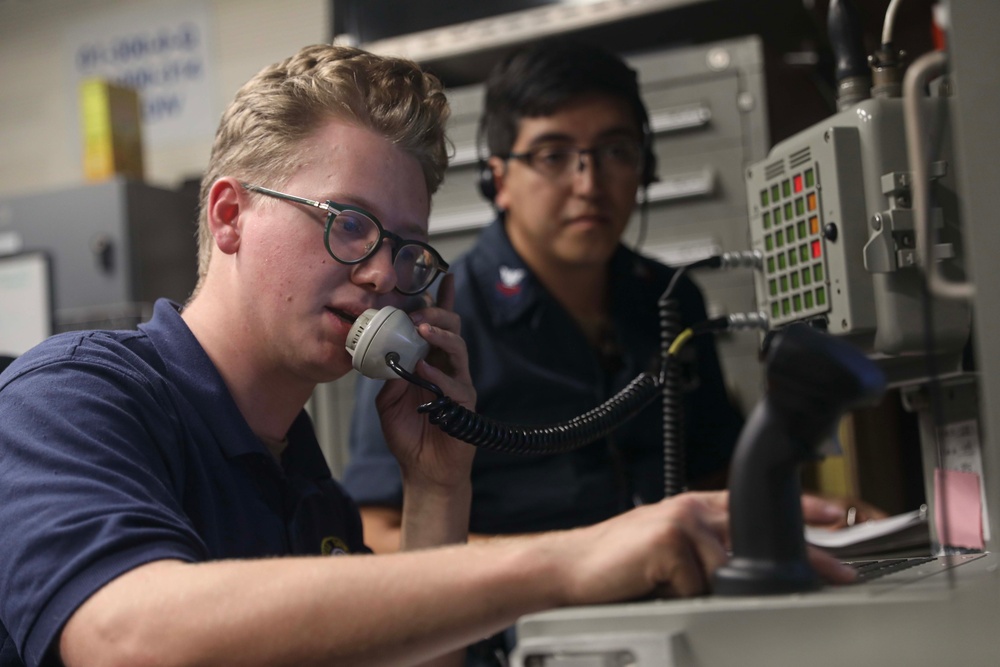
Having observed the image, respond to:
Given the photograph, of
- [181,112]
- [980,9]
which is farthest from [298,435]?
[181,112]

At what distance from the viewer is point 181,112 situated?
3896 mm

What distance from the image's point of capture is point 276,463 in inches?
44.9

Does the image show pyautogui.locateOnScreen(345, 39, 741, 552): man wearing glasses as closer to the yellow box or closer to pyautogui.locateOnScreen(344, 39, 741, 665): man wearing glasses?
pyautogui.locateOnScreen(344, 39, 741, 665): man wearing glasses

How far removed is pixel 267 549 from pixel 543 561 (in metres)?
0.49

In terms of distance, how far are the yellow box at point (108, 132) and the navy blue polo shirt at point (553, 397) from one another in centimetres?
137

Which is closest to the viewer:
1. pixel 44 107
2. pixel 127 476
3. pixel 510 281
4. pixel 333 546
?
pixel 127 476

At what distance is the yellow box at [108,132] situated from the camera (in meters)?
2.89

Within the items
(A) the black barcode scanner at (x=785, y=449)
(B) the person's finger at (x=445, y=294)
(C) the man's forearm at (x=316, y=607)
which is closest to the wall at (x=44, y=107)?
(B) the person's finger at (x=445, y=294)

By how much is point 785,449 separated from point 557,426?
783 mm

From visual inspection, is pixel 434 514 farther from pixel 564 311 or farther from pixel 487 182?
pixel 487 182

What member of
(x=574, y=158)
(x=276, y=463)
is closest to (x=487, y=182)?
(x=574, y=158)

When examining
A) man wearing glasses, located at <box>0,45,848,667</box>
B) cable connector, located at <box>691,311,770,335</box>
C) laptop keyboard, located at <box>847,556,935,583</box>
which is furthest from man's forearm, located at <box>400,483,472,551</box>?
laptop keyboard, located at <box>847,556,935,583</box>

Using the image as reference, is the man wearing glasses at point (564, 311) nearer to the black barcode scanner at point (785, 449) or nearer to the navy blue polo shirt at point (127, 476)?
the navy blue polo shirt at point (127, 476)

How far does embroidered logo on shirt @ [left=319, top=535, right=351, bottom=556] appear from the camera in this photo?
1.19 m
